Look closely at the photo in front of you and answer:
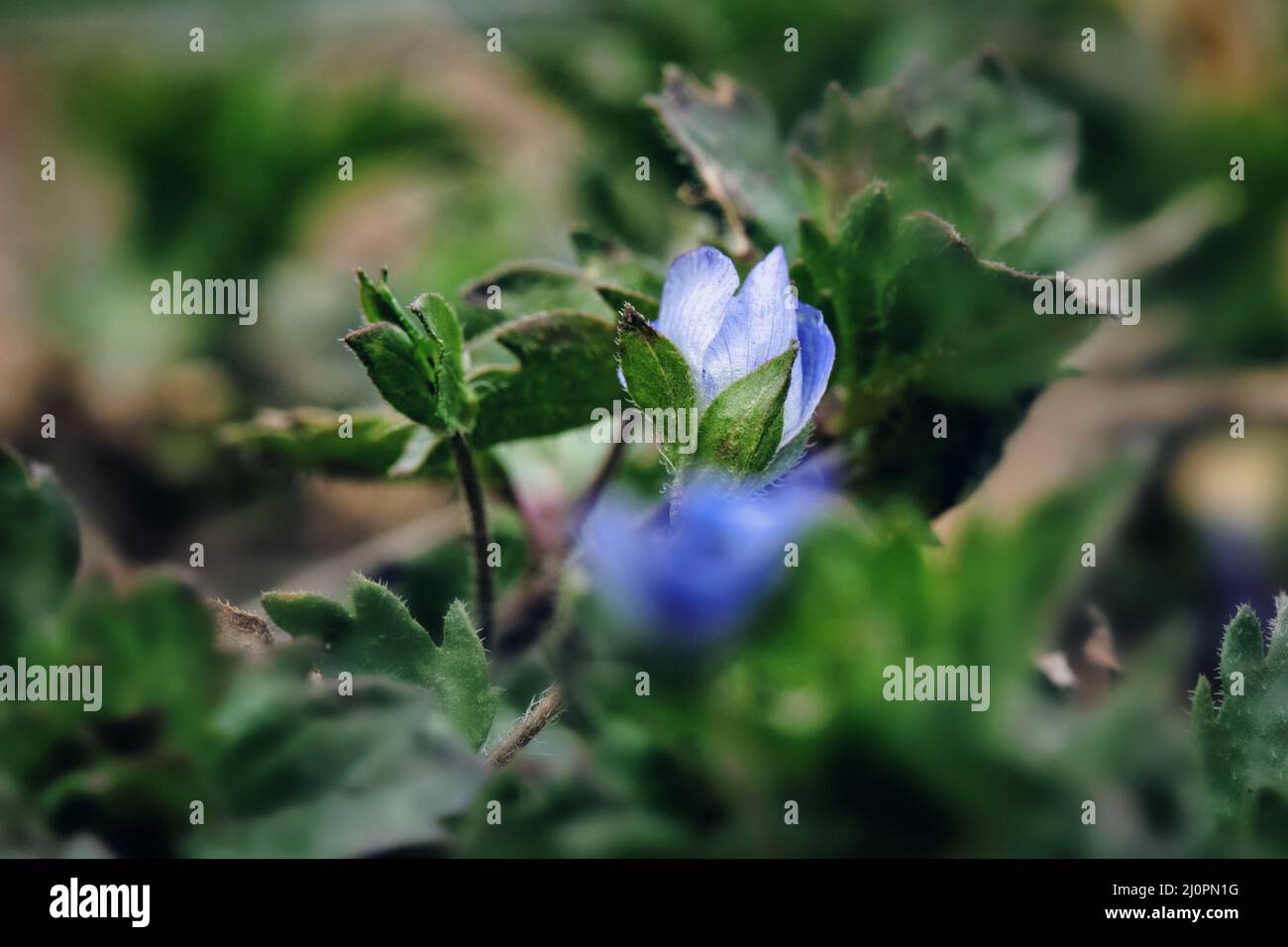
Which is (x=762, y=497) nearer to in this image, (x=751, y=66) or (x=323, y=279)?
(x=751, y=66)

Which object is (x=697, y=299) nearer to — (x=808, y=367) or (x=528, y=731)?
(x=808, y=367)

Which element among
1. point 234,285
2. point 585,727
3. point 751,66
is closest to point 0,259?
point 234,285

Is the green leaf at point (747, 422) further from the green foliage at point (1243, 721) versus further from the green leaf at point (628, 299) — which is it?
the green foliage at point (1243, 721)

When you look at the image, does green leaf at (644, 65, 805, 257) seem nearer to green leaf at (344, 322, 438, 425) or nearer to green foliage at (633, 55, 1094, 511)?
green foliage at (633, 55, 1094, 511)

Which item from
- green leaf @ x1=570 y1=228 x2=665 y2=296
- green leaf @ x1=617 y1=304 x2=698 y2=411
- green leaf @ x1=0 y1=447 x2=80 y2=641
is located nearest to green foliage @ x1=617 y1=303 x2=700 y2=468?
green leaf @ x1=617 y1=304 x2=698 y2=411

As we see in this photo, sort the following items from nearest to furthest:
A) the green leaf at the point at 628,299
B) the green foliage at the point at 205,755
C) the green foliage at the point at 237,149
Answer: the green foliage at the point at 205,755, the green leaf at the point at 628,299, the green foliage at the point at 237,149

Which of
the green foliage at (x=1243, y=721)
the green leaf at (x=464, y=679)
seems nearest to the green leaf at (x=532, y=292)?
the green leaf at (x=464, y=679)
